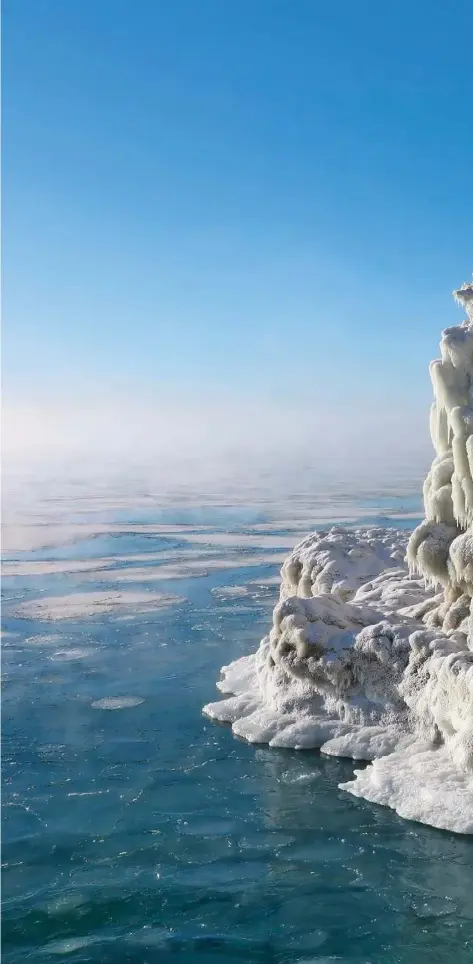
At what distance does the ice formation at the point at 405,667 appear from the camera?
1256 centimetres

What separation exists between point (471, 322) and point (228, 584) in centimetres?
1567

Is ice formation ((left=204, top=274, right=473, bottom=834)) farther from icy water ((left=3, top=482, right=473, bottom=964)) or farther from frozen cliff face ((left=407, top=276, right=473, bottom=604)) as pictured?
icy water ((left=3, top=482, right=473, bottom=964))

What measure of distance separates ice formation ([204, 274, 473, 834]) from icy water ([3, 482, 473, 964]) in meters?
0.62

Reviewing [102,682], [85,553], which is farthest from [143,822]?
[85,553]

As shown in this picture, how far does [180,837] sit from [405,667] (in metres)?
5.16

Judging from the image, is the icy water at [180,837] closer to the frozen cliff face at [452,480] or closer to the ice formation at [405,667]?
the ice formation at [405,667]

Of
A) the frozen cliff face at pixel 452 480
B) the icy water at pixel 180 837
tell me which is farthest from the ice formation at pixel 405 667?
the icy water at pixel 180 837

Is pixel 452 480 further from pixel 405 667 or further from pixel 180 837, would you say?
pixel 180 837

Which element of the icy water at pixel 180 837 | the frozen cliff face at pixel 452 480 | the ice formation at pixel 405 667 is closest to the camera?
the icy water at pixel 180 837

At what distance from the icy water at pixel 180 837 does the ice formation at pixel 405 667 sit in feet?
2.02

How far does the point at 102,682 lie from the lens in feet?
59.2

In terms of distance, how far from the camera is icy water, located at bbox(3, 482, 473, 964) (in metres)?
9.14

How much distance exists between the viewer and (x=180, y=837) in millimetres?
11398

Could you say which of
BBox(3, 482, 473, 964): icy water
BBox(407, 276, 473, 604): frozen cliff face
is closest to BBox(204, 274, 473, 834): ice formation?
BBox(407, 276, 473, 604): frozen cliff face
